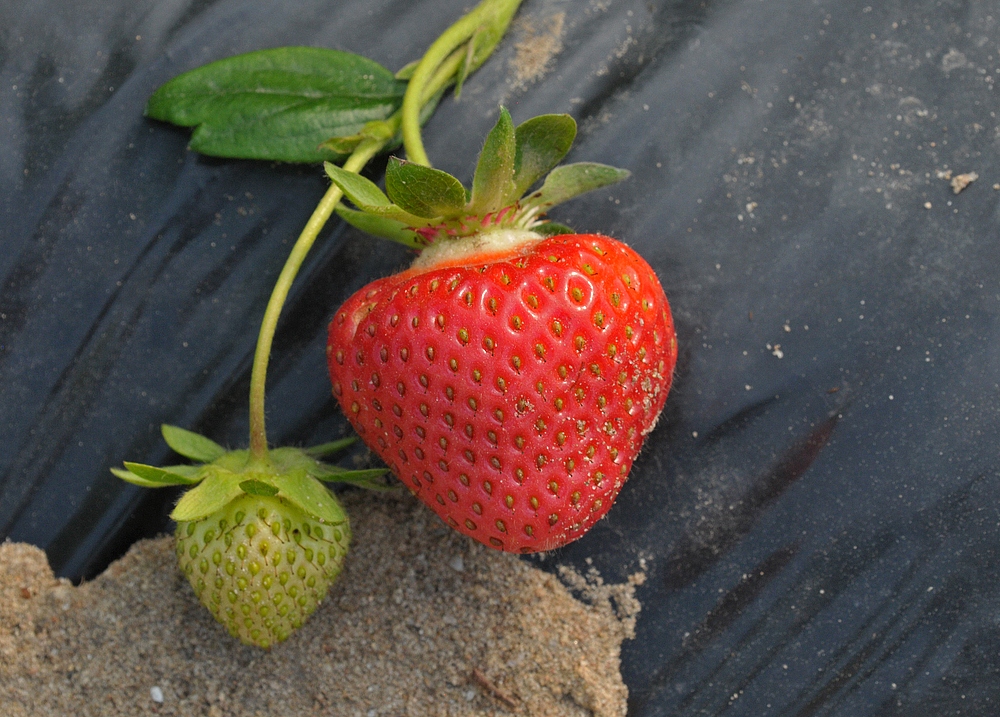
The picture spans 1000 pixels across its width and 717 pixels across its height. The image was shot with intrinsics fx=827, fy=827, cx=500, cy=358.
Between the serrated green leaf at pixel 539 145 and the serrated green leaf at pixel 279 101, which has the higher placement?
the serrated green leaf at pixel 539 145

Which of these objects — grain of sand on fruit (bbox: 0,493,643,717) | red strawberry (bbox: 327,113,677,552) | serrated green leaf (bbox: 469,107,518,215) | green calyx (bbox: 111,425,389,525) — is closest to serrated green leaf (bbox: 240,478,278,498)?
green calyx (bbox: 111,425,389,525)

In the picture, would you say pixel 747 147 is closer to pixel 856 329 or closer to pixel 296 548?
pixel 856 329

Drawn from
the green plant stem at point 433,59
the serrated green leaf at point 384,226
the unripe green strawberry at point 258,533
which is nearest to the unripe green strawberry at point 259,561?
the unripe green strawberry at point 258,533

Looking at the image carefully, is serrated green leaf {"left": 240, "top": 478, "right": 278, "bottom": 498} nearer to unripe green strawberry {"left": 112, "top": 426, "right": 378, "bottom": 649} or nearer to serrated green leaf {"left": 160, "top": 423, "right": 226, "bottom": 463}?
unripe green strawberry {"left": 112, "top": 426, "right": 378, "bottom": 649}

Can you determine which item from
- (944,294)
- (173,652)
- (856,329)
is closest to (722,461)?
(856,329)

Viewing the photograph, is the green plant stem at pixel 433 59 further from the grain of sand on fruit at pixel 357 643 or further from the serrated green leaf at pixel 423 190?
the grain of sand on fruit at pixel 357 643

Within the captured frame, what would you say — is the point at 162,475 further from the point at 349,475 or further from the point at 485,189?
the point at 485,189

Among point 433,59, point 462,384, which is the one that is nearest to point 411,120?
point 433,59
